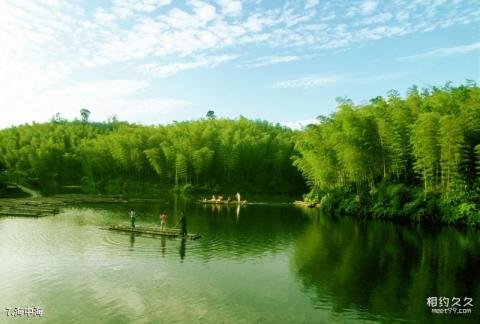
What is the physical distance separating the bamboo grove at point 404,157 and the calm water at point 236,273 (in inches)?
193

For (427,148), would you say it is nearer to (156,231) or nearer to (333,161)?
(333,161)

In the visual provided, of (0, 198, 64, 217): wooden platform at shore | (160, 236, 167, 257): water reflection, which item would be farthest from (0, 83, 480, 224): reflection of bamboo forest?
(160, 236, 167, 257): water reflection

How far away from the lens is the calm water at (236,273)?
13.5 m

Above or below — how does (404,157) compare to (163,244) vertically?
above

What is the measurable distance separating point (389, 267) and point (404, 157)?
2094 cm

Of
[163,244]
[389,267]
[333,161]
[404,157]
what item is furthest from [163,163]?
[389,267]

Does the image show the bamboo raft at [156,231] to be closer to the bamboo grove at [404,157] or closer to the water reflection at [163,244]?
the water reflection at [163,244]

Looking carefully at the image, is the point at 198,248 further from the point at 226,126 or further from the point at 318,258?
the point at 226,126

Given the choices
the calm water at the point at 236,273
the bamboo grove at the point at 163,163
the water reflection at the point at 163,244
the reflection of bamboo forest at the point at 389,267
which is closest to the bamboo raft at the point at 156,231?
the water reflection at the point at 163,244

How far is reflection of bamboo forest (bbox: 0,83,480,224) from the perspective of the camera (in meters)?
33.5

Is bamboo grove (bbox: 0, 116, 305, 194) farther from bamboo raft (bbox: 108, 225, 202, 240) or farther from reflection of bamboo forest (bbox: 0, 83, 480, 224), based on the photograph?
bamboo raft (bbox: 108, 225, 202, 240)

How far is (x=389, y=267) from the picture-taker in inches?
773

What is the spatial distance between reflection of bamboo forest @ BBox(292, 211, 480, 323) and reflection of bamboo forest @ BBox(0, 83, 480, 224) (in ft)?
18.6

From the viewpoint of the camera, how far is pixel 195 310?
1353cm
